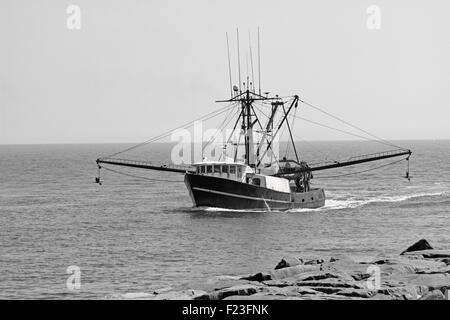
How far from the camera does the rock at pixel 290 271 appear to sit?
30.7 m

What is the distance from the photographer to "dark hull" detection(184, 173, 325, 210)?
70500 mm

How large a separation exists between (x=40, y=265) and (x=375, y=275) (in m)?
20.7

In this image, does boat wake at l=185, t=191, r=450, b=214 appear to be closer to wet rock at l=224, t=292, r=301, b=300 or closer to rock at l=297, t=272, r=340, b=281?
rock at l=297, t=272, r=340, b=281

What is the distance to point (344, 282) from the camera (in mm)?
26969

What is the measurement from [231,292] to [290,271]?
593 cm

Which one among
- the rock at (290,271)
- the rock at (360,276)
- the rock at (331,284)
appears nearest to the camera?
the rock at (331,284)

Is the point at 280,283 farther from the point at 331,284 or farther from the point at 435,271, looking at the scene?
the point at 435,271

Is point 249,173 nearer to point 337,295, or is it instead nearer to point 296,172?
point 296,172

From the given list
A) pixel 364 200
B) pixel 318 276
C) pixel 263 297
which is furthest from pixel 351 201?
pixel 263 297

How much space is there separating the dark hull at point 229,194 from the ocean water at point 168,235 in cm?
103

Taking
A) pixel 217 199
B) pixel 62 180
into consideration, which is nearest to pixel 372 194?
pixel 217 199

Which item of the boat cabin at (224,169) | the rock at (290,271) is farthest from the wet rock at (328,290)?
the boat cabin at (224,169)

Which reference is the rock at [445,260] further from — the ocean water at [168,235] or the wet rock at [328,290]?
the ocean water at [168,235]

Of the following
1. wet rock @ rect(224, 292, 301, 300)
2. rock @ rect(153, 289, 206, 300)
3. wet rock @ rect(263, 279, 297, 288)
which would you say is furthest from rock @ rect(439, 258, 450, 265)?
rock @ rect(153, 289, 206, 300)
